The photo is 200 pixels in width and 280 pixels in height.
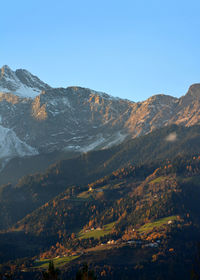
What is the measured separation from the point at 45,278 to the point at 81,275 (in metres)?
10.1

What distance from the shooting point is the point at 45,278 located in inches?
5310

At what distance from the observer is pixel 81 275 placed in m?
138
